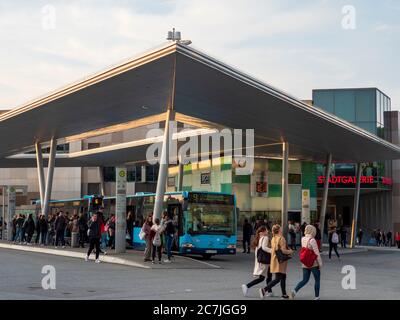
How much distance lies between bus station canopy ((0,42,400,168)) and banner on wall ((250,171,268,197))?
2758mm

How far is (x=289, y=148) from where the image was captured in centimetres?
3700

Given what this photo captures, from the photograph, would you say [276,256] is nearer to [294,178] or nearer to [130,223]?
[130,223]

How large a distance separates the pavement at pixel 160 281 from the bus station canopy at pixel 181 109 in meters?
5.69

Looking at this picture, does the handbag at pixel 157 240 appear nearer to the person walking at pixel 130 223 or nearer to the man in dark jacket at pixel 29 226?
the person walking at pixel 130 223


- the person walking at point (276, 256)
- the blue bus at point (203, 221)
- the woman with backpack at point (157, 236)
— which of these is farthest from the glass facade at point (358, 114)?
the person walking at point (276, 256)

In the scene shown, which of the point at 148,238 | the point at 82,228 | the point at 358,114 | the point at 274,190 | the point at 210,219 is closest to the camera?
the point at 148,238

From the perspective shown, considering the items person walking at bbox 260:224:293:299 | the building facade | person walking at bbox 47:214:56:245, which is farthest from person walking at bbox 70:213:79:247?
the building facade

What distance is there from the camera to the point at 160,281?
54.9 ft

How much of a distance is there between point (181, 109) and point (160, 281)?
1078 cm

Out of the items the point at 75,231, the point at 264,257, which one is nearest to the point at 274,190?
the point at 75,231

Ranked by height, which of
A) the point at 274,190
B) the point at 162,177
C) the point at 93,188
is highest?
the point at 93,188

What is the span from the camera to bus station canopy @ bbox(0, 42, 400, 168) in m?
20.8

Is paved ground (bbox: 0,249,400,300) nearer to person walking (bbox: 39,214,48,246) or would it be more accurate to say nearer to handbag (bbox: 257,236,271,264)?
handbag (bbox: 257,236,271,264)
